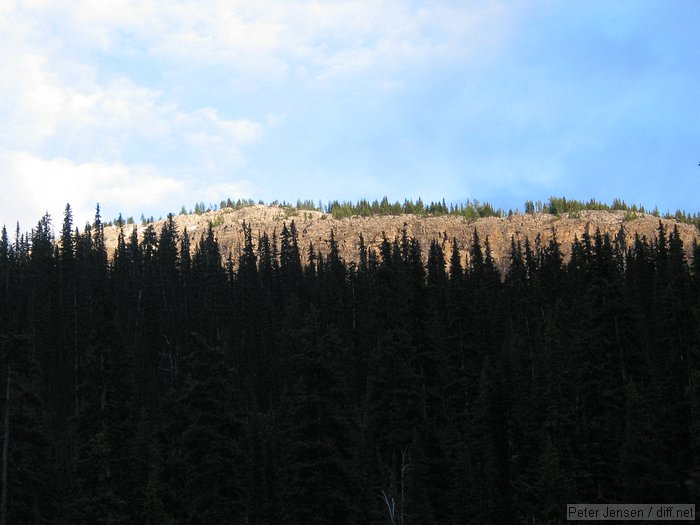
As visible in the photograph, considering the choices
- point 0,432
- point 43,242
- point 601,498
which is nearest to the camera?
point 0,432

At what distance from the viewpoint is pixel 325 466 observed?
28531 mm

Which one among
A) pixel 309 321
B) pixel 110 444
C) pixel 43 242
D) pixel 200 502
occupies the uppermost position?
pixel 43 242

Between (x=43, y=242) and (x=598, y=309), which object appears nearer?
(x=598, y=309)

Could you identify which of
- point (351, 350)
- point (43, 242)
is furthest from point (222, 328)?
point (43, 242)

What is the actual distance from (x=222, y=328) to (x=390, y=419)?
68.9 metres

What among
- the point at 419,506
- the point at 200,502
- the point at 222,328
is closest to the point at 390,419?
the point at 419,506

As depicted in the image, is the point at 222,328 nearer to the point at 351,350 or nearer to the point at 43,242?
the point at 351,350

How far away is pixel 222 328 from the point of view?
328 feet

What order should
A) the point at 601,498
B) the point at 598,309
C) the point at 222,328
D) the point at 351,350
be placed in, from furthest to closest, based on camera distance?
the point at 222,328 < the point at 351,350 < the point at 598,309 < the point at 601,498

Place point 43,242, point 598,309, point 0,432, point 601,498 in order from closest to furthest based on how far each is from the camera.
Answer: point 0,432 → point 601,498 → point 598,309 → point 43,242

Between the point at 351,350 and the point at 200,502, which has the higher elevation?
the point at 351,350

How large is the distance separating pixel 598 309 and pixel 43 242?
107 m

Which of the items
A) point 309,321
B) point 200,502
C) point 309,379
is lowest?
point 200,502

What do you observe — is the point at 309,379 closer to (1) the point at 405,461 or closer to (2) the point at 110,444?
(1) the point at 405,461
